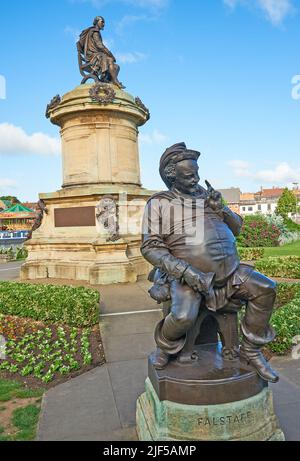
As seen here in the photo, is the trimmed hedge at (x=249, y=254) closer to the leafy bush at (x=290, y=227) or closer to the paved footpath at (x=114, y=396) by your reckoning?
the paved footpath at (x=114, y=396)

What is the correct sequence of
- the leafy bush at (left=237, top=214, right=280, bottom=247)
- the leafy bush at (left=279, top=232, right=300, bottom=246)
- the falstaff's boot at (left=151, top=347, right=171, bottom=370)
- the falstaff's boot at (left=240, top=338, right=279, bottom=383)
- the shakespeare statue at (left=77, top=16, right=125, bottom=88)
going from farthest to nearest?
the leafy bush at (left=279, top=232, right=300, bottom=246)
the leafy bush at (left=237, top=214, right=280, bottom=247)
the shakespeare statue at (left=77, top=16, right=125, bottom=88)
the falstaff's boot at (left=151, top=347, right=171, bottom=370)
the falstaff's boot at (left=240, top=338, right=279, bottom=383)

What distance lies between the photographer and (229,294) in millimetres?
2961

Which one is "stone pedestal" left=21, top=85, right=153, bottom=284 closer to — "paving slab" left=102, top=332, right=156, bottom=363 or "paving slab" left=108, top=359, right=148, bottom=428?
"paving slab" left=102, top=332, right=156, bottom=363

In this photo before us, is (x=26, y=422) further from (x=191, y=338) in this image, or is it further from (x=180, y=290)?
(x=180, y=290)

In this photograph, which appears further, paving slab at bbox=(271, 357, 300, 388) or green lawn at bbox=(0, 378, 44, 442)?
paving slab at bbox=(271, 357, 300, 388)

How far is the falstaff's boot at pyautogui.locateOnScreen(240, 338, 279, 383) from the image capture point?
285cm

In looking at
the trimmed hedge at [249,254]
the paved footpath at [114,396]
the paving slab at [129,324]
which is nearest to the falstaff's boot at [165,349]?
the paved footpath at [114,396]

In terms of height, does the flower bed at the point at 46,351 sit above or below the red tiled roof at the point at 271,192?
below

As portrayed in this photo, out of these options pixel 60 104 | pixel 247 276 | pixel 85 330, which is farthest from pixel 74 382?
pixel 60 104

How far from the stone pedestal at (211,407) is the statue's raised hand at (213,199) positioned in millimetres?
1350

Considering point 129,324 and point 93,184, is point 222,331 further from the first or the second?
point 93,184

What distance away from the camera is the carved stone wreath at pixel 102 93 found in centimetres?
1148

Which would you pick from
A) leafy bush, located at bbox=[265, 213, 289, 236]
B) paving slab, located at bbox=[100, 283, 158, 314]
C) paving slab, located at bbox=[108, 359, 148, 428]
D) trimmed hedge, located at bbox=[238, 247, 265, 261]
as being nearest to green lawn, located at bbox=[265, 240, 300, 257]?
trimmed hedge, located at bbox=[238, 247, 265, 261]

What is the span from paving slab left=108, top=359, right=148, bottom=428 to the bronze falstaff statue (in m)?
0.99
